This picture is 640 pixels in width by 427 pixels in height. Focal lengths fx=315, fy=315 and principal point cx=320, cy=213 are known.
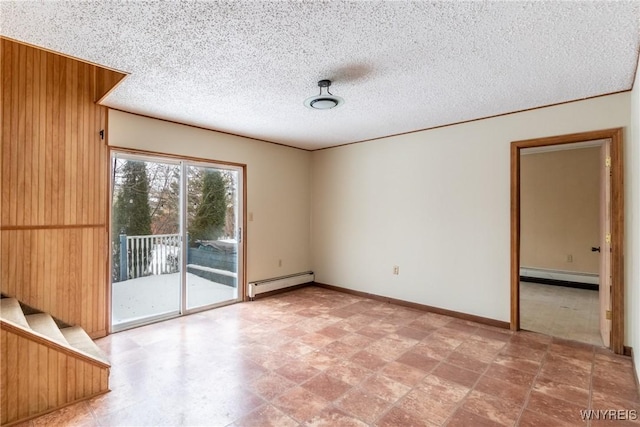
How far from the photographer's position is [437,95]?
3.06 meters

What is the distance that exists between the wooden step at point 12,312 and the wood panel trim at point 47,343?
7.0 inches

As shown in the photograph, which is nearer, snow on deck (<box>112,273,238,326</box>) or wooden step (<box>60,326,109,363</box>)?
wooden step (<box>60,326,109,363</box>)

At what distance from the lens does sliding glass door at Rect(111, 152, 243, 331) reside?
11.9 feet

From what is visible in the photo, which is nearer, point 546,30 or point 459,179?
point 546,30

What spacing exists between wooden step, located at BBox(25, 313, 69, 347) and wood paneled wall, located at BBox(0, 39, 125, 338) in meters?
0.17

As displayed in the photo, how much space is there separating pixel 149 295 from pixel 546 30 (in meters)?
4.60

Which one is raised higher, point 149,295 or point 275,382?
point 149,295

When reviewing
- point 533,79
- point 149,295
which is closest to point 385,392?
point 533,79

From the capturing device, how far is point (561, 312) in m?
4.25

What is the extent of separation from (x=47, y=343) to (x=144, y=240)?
177 centimetres

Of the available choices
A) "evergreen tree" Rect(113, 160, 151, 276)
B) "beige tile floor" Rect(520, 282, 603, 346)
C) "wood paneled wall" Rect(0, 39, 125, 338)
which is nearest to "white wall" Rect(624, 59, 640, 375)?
"beige tile floor" Rect(520, 282, 603, 346)

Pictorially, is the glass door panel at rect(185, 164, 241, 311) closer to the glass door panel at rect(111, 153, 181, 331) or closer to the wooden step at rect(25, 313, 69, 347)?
the glass door panel at rect(111, 153, 181, 331)

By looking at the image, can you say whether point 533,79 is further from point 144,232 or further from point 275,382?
point 144,232

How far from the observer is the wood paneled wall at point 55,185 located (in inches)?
111
